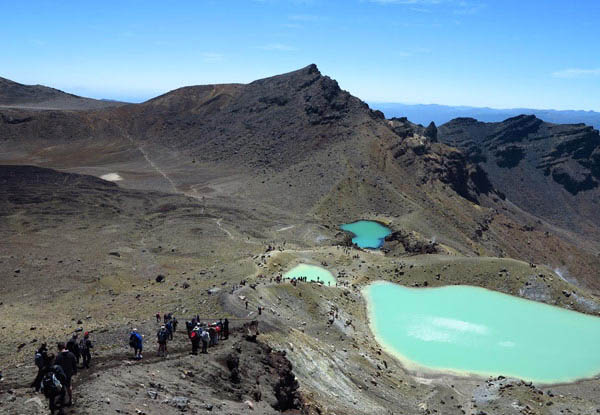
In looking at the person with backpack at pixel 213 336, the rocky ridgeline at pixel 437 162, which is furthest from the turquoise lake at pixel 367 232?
the person with backpack at pixel 213 336

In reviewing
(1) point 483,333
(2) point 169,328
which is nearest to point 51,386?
(2) point 169,328

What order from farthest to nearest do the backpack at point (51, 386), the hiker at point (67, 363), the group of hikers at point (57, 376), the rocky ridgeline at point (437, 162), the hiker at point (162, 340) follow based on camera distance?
the rocky ridgeline at point (437, 162) < the hiker at point (162, 340) < the hiker at point (67, 363) < the group of hikers at point (57, 376) < the backpack at point (51, 386)

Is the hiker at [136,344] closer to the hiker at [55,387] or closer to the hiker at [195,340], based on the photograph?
the hiker at [195,340]

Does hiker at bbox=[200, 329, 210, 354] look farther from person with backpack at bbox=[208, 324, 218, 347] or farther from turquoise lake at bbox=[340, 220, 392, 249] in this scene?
turquoise lake at bbox=[340, 220, 392, 249]

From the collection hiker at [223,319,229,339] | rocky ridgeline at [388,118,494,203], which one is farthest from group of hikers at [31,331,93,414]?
rocky ridgeline at [388,118,494,203]

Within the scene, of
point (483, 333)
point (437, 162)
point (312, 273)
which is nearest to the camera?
point (483, 333)

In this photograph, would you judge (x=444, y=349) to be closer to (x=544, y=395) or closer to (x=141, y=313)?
(x=544, y=395)

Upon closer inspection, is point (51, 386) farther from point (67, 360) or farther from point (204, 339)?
point (204, 339)
